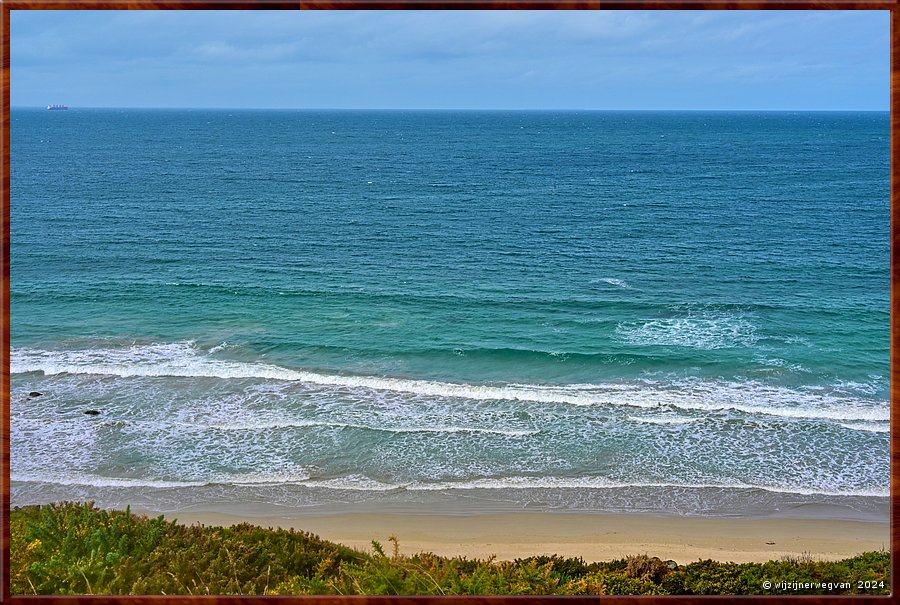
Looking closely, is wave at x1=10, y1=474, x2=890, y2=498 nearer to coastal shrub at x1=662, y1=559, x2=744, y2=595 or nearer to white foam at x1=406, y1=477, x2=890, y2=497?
white foam at x1=406, y1=477, x2=890, y2=497

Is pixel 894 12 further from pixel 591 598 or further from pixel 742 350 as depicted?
pixel 742 350

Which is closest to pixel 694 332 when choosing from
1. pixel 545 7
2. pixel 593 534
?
pixel 593 534

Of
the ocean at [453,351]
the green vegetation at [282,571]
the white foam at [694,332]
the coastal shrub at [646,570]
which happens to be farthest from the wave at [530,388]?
the green vegetation at [282,571]

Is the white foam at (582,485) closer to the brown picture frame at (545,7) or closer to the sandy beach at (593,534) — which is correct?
the sandy beach at (593,534)

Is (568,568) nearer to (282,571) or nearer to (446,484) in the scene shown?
(282,571)

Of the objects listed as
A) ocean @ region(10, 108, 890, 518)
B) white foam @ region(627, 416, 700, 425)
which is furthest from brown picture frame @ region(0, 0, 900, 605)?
white foam @ region(627, 416, 700, 425)

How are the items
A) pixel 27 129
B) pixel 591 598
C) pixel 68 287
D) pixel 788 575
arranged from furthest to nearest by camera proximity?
pixel 27 129, pixel 68 287, pixel 788 575, pixel 591 598

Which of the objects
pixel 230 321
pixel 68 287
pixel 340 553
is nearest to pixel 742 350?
pixel 230 321

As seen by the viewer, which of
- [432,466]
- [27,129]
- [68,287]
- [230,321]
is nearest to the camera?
[432,466]
